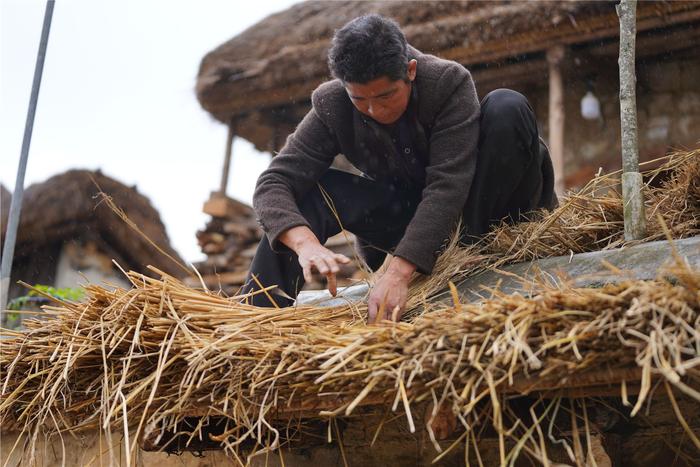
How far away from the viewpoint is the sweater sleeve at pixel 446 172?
246 cm

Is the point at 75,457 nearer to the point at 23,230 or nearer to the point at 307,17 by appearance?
the point at 307,17

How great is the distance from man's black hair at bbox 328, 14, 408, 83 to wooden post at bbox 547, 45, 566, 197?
9.86 ft

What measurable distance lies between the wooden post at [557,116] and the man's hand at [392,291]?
314cm

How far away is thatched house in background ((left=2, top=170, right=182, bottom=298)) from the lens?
31.2 feet

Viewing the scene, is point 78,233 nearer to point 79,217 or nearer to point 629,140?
point 79,217

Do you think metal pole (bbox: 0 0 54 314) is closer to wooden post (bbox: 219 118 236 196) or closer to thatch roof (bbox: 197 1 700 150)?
thatch roof (bbox: 197 1 700 150)

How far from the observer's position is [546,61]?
19.8 ft

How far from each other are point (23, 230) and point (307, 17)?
15.6ft

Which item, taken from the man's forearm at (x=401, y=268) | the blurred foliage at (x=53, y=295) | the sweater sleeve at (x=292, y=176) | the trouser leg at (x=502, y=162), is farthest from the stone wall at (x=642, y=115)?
the man's forearm at (x=401, y=268)

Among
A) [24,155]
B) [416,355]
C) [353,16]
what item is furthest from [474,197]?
[353,16]

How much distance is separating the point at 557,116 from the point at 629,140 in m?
3.13

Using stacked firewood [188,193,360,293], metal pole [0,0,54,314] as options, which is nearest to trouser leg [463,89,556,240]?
metal pole [0,0,54,314]

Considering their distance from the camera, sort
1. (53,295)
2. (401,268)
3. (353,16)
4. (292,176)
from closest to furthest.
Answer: (401,268)
(292,176)
(53,295)
(353,16)

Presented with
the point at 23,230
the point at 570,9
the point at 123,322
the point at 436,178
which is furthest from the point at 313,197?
the point at 23,230
